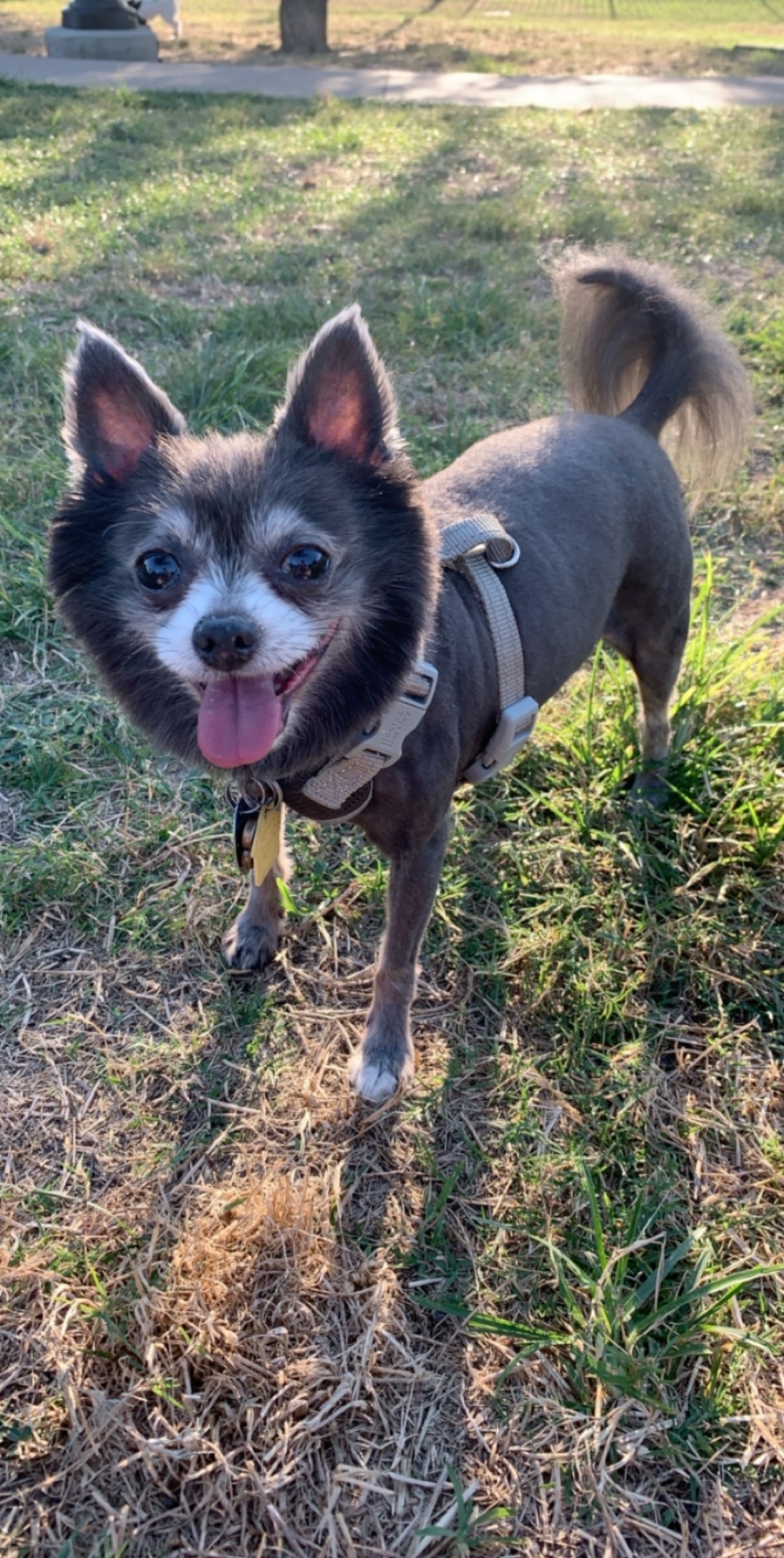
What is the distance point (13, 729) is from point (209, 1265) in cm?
170

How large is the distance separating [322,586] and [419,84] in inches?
484

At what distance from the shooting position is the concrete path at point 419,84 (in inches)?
400

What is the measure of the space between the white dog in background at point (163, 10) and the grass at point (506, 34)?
0.80 ft

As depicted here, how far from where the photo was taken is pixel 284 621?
1604 millimetres

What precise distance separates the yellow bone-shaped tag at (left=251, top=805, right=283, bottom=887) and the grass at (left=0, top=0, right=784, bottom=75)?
44.6 feet

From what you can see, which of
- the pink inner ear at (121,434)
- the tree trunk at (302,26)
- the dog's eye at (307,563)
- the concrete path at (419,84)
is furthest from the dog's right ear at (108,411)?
the tree trunk at (302,26)

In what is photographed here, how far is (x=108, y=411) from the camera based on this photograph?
1.76 meters

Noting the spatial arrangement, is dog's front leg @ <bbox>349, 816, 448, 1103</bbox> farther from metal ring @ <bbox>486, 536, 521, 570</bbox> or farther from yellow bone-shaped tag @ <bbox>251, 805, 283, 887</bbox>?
metal ring @ <bbox>486, 536, 521, 570</bbox>

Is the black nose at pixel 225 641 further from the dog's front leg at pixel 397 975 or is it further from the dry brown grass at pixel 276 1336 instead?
the dry brown grass at pixel 276 1336

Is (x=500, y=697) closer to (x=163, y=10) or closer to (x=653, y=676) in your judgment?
(x=653, y=676)

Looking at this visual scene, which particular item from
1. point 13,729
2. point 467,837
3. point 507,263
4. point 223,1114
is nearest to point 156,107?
point 507,263

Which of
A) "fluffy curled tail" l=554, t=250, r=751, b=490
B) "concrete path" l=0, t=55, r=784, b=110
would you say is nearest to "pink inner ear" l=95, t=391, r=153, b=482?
"fluffy curled tail" l=554, t=250, r=751, b=490

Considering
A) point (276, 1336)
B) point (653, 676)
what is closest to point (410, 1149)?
point (276, 1336)

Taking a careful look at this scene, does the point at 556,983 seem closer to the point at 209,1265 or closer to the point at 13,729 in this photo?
the point at 209,1265
